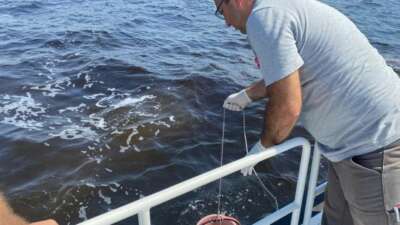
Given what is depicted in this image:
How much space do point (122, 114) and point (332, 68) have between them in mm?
6253

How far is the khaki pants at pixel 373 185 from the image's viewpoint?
2.60m

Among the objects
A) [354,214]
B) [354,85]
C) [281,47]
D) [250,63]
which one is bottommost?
[250,63]

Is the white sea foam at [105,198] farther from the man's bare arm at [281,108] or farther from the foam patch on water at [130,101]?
the man's bare arm at [281,108]

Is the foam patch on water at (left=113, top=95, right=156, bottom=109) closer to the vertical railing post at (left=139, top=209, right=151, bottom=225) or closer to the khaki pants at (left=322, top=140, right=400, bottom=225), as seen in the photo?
the khaki pants at (left=322, top=140, right=400, bottom=225)

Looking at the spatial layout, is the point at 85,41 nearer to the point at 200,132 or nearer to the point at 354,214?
the point at 200,132

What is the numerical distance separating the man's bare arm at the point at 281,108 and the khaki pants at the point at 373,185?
1.39ft

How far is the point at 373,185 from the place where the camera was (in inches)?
104

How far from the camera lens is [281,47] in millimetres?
2436

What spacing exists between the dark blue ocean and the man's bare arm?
11.2 feet

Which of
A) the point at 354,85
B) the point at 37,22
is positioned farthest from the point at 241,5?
the point at 37,22

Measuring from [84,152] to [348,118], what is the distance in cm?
536

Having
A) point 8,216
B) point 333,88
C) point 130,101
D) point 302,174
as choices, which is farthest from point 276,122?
point 130,101

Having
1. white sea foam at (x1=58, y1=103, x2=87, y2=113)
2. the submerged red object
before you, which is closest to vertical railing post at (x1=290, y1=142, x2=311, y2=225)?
the submerged red object

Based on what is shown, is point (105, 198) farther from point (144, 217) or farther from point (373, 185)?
point (373, 185)
